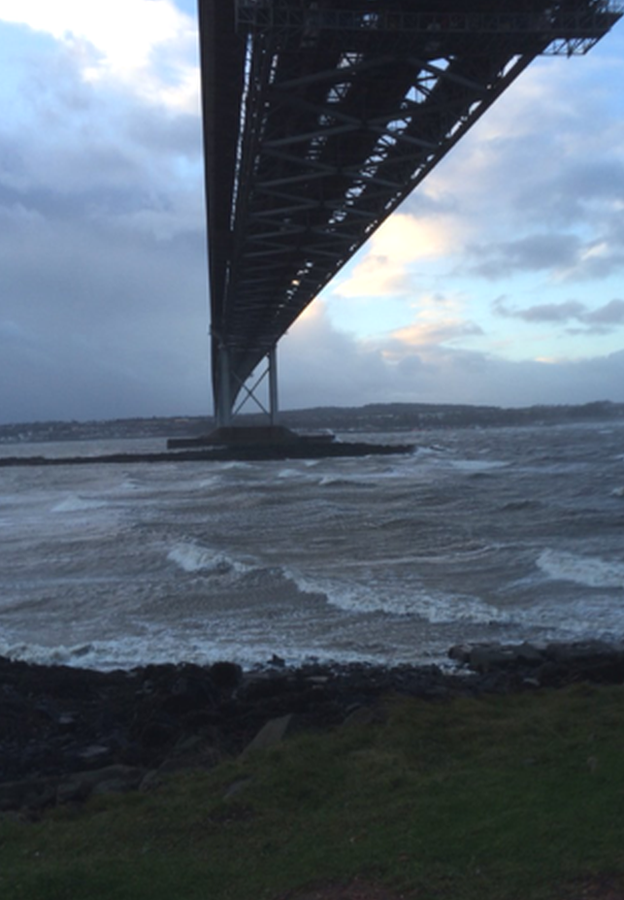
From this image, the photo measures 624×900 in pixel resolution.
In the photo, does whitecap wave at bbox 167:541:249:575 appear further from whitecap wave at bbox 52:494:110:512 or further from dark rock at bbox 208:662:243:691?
whitecap wave at bbox 52:494:110:512

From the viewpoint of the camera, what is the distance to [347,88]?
18281 mm

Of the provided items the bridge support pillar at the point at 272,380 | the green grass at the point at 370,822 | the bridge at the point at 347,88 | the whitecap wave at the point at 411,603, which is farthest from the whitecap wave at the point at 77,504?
the bridge support pillar at the point at 272,380

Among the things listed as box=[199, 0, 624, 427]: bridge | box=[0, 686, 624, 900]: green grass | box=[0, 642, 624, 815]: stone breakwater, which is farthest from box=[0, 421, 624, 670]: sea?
box=[199, 0, 624, 427]: bridge

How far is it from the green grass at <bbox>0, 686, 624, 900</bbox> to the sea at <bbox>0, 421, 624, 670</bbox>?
13.7 ft

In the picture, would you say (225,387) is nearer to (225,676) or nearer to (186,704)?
(225,676)

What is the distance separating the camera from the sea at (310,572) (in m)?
11.1

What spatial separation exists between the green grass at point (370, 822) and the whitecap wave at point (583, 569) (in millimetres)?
7921

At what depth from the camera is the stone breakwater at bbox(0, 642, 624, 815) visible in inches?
249

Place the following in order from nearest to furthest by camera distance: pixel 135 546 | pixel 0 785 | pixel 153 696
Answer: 1. pixel 0 785
2. pixel 153 696
3. pixel 135 546

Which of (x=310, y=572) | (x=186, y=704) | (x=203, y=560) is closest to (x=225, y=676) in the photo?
(x=186, y=704)

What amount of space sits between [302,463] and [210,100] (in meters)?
34.4

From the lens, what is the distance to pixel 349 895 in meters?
3.59

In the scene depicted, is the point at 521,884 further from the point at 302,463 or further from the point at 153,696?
the point at 302,463

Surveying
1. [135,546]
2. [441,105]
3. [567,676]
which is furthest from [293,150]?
[567,676]
